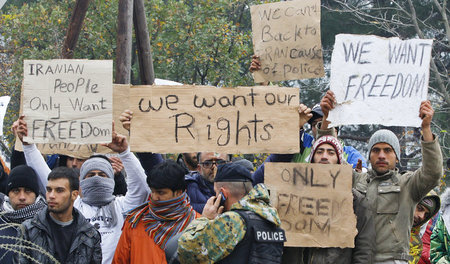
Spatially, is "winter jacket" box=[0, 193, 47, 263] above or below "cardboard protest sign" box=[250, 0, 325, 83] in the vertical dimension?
below

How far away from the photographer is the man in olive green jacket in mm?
4590

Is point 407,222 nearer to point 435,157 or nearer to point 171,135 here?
point 435,157

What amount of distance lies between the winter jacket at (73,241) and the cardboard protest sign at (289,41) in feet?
5.70

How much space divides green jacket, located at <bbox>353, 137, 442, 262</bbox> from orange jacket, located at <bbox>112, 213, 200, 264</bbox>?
1.46 meters

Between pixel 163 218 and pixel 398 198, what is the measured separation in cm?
159

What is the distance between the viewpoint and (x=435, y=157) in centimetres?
458

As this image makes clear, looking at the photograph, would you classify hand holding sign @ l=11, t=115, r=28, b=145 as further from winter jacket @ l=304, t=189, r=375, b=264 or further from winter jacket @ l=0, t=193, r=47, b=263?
winter jacket @ l=304, t=189, r=375, b=264

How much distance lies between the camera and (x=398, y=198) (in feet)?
15.5

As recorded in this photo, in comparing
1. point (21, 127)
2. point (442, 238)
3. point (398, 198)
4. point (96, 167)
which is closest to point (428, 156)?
point (398, 198)

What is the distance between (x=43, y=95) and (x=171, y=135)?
1077 millimetres

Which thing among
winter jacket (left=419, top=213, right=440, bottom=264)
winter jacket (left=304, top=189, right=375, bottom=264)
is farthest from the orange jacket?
winter jacket (left=419, top=213, right=440, bottom=264)

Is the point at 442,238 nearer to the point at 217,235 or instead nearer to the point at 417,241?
the point at 417,241

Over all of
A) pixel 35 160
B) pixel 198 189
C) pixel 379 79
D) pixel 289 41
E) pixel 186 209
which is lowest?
pixel 198 189

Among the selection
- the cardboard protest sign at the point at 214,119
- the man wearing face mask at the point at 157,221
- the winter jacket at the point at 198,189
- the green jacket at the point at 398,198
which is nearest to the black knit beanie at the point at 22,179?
the man wearing face mask at the point at 157,221
